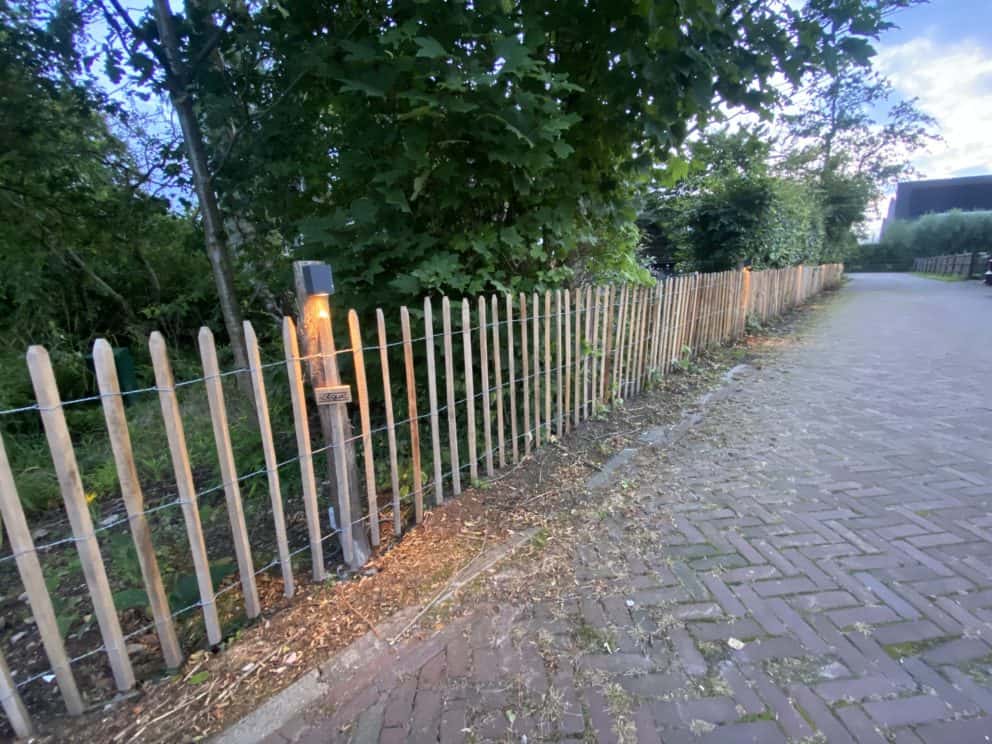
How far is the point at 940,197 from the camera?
44.0 metres

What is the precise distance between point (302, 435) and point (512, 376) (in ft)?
5.84

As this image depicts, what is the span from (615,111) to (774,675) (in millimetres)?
3419

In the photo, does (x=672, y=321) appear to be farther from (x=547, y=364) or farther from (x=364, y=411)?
(x=364, y=411)

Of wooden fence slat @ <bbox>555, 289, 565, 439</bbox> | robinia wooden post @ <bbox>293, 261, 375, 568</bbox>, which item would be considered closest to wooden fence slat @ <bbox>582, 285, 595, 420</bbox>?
wooden fence slat @ <bbox>555, 289, 565, 439</bbox>

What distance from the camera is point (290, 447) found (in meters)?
4.38

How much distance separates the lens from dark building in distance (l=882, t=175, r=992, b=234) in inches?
1629

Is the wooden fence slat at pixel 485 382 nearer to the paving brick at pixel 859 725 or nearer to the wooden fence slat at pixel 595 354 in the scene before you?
the wooden fence slat at pixel 595 354

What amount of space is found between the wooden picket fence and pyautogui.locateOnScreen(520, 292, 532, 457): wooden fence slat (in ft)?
0.06

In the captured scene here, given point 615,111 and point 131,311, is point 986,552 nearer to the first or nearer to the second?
point 615,111

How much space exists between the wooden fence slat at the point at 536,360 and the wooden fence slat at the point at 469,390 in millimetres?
607

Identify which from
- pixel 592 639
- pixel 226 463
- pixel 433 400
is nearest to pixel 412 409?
pixel 433 400

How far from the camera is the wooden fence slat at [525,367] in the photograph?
3.73 metres

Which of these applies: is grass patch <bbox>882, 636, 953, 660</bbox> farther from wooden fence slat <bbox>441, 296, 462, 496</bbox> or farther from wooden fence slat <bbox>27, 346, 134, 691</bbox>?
wooden fence slat <bbox>27, 346, 134, 691</bbox>

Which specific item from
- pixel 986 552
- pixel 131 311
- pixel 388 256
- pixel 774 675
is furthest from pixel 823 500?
pixel 131 311
